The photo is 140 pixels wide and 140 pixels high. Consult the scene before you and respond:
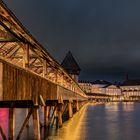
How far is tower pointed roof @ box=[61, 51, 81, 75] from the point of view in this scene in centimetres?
14525

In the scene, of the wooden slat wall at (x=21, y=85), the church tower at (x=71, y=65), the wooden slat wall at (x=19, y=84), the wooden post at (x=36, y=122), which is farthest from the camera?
the church tower at (x=71, y=65)

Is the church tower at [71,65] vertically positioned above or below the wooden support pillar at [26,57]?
above

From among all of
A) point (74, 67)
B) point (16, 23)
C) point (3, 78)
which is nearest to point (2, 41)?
point (16, 23)

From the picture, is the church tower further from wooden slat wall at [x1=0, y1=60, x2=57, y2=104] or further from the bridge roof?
wooden slat wall at [x1=0, y1=60, x2=57, y2=104]

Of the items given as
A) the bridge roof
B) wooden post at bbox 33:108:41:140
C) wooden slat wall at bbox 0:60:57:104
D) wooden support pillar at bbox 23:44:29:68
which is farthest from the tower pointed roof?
wooden support pillar at bbox 23:44:29:68

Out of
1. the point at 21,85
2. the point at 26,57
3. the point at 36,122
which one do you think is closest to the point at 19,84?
the point at 21,85

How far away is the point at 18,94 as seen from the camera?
15.7 meters

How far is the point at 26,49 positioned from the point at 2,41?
198 cm

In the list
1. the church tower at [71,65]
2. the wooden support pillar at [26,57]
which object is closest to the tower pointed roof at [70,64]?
the church tower at [71,65]

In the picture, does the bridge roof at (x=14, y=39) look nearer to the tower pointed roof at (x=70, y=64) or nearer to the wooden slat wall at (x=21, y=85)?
the wooden slat wall at (x=21, y=85)

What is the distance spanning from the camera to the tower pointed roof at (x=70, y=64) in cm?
14525

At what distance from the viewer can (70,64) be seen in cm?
14912

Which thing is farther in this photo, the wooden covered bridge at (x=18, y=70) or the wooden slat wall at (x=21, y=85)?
the wooden slat wall at (x=21, y=85)

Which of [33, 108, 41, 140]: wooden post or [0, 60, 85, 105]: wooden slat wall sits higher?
[0, 60, 85, 105]: wooden slat wall
